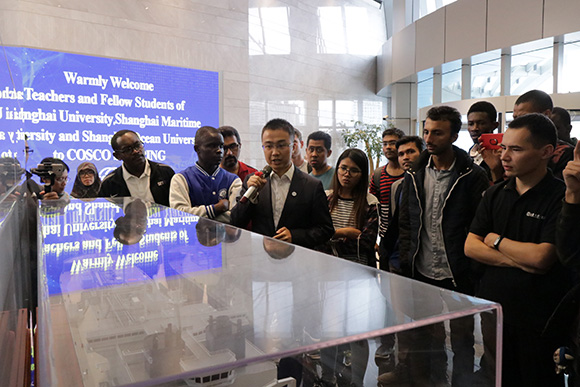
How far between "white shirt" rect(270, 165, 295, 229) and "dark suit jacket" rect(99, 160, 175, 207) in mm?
980

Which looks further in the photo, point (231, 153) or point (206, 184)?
point (231, 153)

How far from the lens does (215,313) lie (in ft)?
1.83

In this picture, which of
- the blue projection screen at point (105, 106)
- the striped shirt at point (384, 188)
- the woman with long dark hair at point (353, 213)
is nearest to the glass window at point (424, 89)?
the blue projection screen at point (105, 106)

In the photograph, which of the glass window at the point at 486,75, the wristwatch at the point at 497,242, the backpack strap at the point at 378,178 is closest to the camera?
the wristwatch at the point at 497,242

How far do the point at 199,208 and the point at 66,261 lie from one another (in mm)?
1899

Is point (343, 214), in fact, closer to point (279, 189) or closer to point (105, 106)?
point (279, 189)

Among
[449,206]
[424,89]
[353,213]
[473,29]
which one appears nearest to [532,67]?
[473,29]

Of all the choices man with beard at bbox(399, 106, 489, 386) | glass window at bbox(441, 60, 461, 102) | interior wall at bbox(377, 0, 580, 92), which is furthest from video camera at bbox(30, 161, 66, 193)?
glass window at bbox(441, 60, 461, 102)

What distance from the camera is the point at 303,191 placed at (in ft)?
8.63

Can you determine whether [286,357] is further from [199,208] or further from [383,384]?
[199,208]

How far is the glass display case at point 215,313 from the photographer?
1.39ft

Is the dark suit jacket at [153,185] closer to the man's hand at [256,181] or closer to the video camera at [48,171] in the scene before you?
the video camera at [48,171]

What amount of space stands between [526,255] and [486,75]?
877 centimetres

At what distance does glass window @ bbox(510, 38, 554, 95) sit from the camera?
846 centimetres
